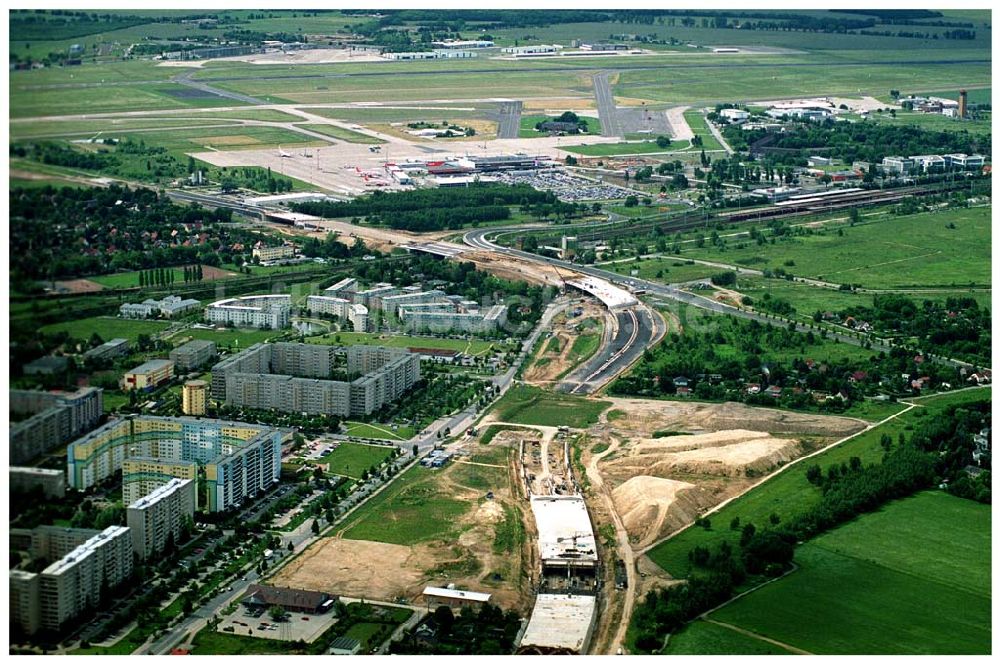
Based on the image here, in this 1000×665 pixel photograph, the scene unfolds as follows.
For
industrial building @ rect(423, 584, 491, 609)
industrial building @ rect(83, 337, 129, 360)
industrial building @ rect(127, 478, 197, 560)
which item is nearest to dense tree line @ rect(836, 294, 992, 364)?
industrial building @ rect(83, 337, 129, 360)

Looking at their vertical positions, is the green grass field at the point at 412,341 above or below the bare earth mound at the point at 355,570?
above

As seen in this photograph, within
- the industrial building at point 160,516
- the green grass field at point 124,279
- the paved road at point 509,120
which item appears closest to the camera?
the industrial building at point 160,516

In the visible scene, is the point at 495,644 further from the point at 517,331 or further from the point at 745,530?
the point at 517,331

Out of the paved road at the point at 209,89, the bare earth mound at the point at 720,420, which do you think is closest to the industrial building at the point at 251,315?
the bare earth mound at the point at 720,420

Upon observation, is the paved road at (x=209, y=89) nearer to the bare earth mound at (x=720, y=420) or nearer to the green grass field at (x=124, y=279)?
the green grass field at (x=124, y=279)

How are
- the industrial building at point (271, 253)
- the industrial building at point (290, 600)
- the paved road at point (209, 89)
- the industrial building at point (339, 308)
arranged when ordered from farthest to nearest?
1. the paved road at point (209, 89)
2. the industrial building at point (271, 253)
3. the industrial building at point (339, 308)
4. the industrial building at point (290, 600)

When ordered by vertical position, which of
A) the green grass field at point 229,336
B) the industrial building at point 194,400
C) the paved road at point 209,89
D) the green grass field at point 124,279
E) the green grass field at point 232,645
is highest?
the paved road at point 209,89

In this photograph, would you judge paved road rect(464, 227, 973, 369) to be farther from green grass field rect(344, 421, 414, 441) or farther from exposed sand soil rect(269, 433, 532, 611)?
exposed sand soil rect(269, 433, 532, 611)

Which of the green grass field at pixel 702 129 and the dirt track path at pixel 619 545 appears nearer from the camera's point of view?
the dirt track path at pixel 619 545

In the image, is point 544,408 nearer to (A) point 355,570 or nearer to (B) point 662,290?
(A) point 355,570
